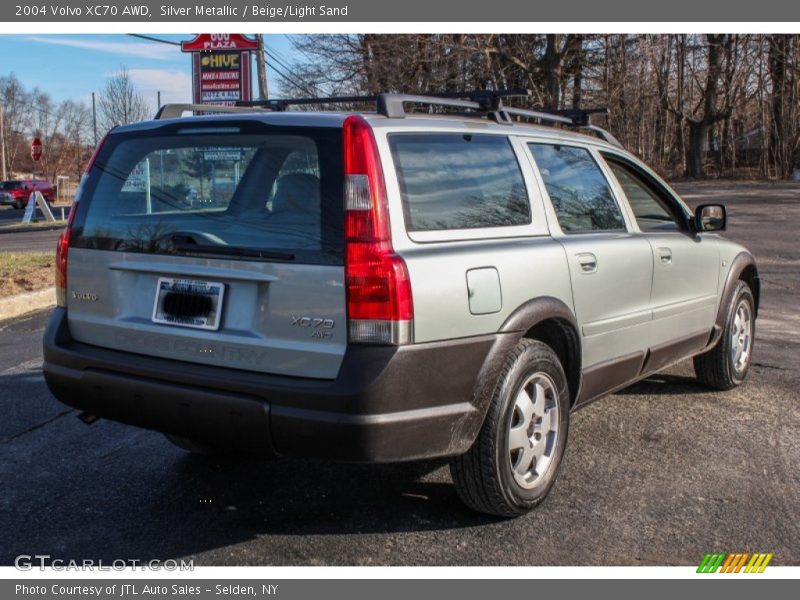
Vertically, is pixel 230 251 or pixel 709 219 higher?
pixel 709 219

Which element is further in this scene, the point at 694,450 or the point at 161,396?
the point at 694,450

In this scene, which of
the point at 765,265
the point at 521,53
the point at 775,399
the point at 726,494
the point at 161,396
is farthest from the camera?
the point at 521,53

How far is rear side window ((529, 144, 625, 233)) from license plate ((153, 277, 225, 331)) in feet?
5.84

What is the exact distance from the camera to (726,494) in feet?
13.1

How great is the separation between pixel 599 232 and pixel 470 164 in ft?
3.65

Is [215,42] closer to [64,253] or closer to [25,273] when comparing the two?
[25,273]

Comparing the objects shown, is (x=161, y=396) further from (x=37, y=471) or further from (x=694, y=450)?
(x=694, y=450)

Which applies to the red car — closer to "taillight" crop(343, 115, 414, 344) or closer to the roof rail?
the roof rail

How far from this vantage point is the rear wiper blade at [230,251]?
3.19 meters

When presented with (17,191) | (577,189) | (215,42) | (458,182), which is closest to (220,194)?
(458,182)

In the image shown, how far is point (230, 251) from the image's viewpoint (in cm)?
329

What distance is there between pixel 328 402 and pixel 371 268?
0.53m

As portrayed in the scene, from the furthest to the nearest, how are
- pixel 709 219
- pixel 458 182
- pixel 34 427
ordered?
pixel 709 219 → pixel 34 427 → pixel 458 182

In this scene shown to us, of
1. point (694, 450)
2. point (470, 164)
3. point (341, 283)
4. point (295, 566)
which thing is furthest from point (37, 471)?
point (694, 450)
